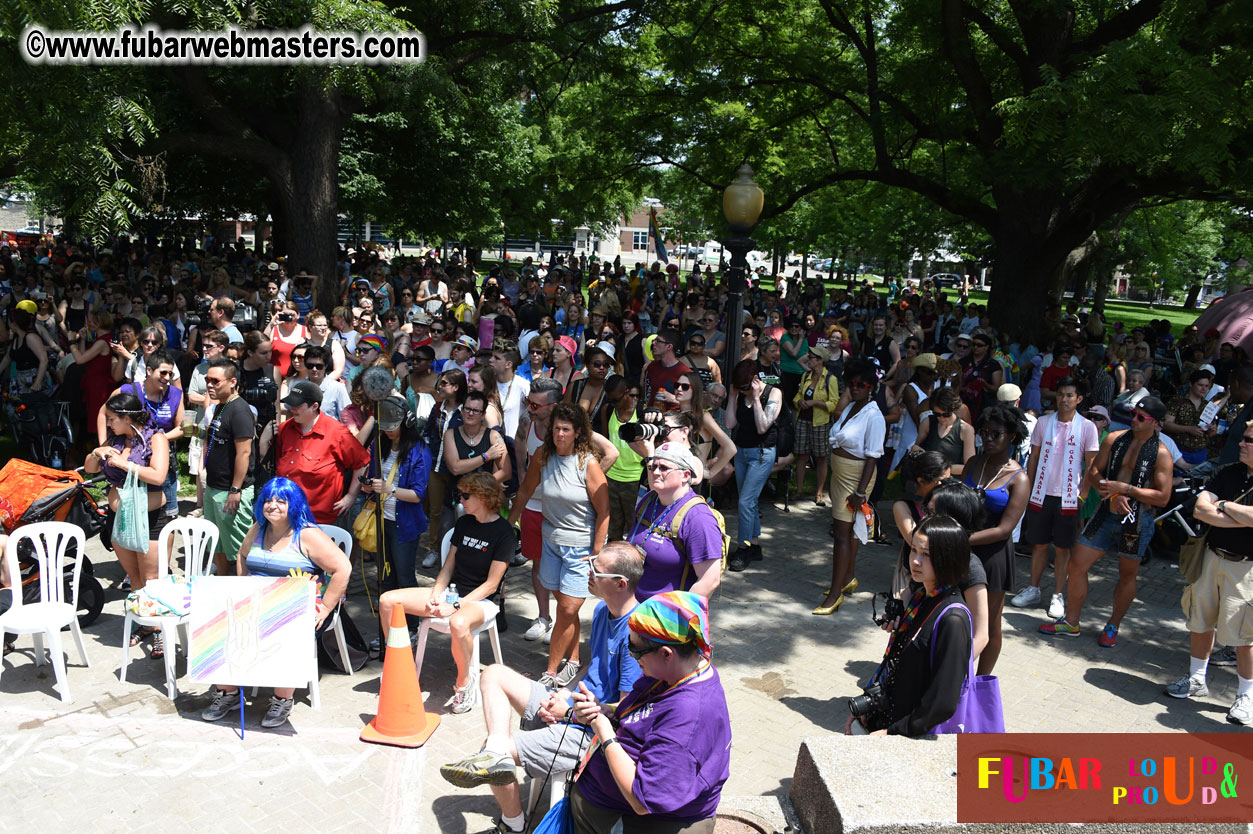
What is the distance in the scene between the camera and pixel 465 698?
5453mm

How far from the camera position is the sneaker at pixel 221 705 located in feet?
17.3

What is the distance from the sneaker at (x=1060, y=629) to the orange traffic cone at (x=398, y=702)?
4.79 meters

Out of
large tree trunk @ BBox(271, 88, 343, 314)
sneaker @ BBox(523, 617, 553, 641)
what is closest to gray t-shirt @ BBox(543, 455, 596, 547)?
sneaker @ BBox(523, 617, 553, 641)

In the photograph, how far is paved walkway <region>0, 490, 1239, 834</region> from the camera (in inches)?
177

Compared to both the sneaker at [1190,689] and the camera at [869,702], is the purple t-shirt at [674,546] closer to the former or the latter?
the camera at [869,702]

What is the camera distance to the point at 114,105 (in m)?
9.71

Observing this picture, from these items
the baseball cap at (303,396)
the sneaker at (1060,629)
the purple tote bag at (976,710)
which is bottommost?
the sneaker at (1060,629)

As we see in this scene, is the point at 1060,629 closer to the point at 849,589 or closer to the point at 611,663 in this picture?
the point at 849,589

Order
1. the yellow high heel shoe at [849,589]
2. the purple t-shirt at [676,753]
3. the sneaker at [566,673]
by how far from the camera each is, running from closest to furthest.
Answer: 1. the purple t-shirt at [676,753]
2. the sneaker at [566,673]
3. the yellow high heel shoe at [849,589]

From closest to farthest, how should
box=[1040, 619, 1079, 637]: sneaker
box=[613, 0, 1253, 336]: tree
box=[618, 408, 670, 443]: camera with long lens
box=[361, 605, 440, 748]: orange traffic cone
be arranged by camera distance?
box=[361, 605, 440, 748]: orange traffic cone, box=[618, 408, 670, 443]: camera with long lens, box=[1040, 619, 1079, 637]: sneaker, box=[613, 0, 1253, 336]: tree

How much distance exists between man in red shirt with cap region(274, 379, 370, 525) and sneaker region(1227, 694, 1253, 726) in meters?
5.95

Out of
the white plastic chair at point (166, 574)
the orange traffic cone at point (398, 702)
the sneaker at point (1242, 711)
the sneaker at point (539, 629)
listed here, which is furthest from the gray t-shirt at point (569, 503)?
the sneaker at point (1242, 711)

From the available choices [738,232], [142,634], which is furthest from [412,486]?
[738,232]

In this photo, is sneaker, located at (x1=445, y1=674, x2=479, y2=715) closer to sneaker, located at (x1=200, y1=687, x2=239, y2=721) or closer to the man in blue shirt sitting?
the man in blue shirt sitting
